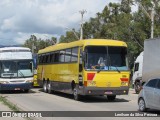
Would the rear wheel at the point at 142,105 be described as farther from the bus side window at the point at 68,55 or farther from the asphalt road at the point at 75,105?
the bus side window at the point at 68,55

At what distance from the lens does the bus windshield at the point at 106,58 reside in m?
21.9

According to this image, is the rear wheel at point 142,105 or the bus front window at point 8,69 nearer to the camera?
the rear wheel at point 142,105

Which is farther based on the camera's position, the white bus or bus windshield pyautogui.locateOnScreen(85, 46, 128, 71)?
the white bus

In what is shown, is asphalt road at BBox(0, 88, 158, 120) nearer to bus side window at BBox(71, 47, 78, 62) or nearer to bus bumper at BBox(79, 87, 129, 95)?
bus bumper at BBox(79, 87, 129, 95)

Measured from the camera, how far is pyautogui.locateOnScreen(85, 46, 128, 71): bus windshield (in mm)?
21906

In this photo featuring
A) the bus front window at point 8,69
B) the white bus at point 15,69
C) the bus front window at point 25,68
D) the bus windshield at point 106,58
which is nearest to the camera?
the bus windshield at point 106,58

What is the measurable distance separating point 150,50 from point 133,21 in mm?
22734

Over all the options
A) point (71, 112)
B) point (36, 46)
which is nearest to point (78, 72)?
point (71, 112)

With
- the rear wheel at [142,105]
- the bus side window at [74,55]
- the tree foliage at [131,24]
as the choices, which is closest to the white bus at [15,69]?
the bus side window at [74,55]

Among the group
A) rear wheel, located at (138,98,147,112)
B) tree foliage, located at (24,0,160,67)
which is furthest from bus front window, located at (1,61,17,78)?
tree foliage, located at (24,0,160,67)

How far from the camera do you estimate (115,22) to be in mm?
58156

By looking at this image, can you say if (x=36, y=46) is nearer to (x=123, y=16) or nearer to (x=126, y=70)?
(x=123, y=16)

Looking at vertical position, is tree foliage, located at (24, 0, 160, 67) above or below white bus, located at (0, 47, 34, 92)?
above

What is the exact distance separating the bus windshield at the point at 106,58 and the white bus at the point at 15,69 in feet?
28.6
